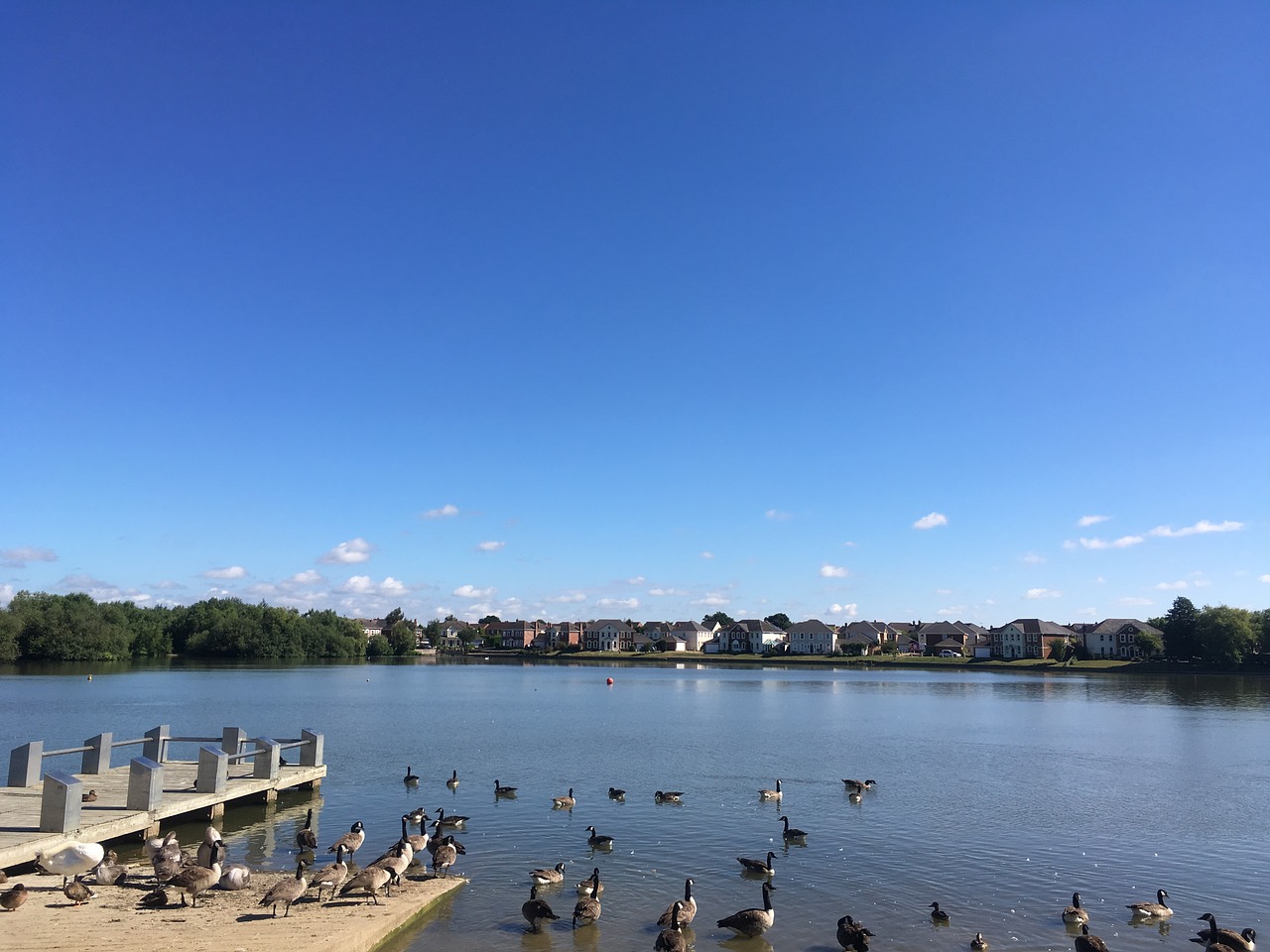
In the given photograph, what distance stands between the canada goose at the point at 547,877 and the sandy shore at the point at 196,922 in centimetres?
268

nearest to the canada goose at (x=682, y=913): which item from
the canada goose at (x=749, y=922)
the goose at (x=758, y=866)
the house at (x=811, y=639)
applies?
the canada goose at (x=749, y=922)

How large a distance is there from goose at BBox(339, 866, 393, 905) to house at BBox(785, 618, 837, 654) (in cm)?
18368

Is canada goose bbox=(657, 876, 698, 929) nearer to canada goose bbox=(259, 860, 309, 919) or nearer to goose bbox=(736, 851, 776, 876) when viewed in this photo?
goose bbox=(736, 851, 776, 876)

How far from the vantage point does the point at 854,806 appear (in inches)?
1189

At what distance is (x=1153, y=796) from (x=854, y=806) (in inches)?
497

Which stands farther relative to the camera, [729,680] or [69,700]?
[729,680]

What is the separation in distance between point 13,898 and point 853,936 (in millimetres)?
14790

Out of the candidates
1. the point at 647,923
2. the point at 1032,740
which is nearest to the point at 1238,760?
the point at 1032,740

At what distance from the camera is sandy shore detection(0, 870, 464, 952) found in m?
13.3

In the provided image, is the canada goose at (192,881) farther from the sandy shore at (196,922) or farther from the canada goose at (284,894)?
the canada goose at (284,894)

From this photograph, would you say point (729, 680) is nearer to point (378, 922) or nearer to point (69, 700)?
point (69, 700)

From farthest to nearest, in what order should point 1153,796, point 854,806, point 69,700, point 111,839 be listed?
point 69,700, point 1153,796, point 854,806, point 111,839

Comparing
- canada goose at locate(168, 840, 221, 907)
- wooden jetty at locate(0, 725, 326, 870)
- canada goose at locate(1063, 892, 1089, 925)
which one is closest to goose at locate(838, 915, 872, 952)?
canada goose at locate(1063, 892, 1089, 925)

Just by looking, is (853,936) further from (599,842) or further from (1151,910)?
(599,842)
